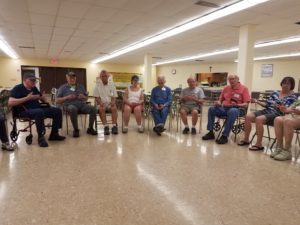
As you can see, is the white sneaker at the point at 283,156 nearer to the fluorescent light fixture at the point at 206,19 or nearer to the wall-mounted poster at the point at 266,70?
the fluorescent light fixture at the point at 206,19

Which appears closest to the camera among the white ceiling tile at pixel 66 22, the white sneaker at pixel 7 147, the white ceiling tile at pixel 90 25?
the white sneaker at pixel 7 147

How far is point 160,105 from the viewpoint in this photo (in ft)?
14.7

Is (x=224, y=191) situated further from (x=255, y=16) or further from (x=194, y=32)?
(x=194, y=32)

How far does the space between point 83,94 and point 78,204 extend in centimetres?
275

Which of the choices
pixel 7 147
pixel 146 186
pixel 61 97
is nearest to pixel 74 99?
pixel 61 97

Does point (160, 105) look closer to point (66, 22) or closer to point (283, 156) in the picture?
point (283, 156)

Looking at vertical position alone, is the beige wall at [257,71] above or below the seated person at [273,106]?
above

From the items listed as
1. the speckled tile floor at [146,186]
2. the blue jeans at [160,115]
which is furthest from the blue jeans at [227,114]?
the blue jeans at [160,115]

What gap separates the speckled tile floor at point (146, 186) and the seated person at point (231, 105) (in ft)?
1.49

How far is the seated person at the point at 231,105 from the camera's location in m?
3.82

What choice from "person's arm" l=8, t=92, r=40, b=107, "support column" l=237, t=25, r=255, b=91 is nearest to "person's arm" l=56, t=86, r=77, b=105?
"person's arm" l=8, t=92, r=40, b=107

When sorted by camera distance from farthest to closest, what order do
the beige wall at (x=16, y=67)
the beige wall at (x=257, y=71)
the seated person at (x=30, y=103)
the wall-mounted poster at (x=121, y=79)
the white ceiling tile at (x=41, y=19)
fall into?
the wall-mounted poster at (x=121, y=79) < the beige wall at (x=16, y=67) < the beige wall at (x=257, y=71) < the white ceiling tile at (x=41, y=19) < the seated person at (x=30, y=103)

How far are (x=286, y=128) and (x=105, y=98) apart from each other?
10.0 feet

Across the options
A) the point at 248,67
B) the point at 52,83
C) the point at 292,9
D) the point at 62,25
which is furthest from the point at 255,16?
the point at 52,83
